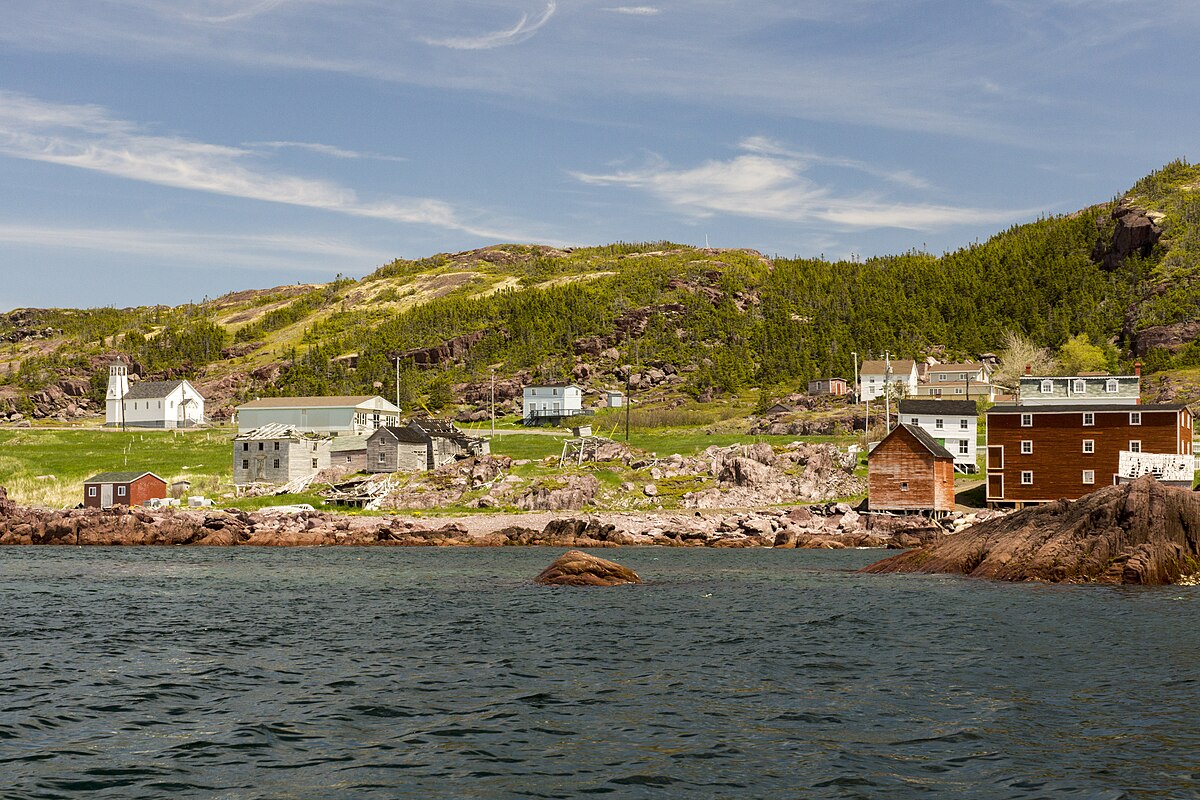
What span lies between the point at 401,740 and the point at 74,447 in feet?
Answer: 359

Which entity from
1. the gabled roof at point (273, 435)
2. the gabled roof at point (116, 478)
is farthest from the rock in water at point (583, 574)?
the gabled roof at point (273, 435)

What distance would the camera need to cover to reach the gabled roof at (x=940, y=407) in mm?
97062

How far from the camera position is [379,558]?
197 feet

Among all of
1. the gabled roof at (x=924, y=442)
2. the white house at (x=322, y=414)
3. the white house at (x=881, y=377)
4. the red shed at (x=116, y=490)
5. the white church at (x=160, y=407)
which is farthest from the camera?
the white church at (x=160, y=407)

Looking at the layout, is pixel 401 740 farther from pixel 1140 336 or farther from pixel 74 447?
pixel 1140 336

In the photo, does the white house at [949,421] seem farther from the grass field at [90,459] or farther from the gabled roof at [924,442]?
the grass field at [90,459]

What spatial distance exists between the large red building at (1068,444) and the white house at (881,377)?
2793 inches

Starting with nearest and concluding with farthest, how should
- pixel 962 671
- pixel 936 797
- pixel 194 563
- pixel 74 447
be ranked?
pixel 936 797 → pixel 962 671 → pixel 194 563 → pixel 74 447

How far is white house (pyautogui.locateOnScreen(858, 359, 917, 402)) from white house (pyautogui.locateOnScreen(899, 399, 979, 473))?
51662 mm

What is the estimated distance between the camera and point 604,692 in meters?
22.6

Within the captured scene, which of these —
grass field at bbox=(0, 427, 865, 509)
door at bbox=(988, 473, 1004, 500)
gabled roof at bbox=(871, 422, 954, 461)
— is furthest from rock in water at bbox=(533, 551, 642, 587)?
door at bbox=(988, 473, 1004, 500)

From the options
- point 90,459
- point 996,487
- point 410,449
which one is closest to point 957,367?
point 996,487

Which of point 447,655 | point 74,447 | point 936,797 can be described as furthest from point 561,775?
point 74,447

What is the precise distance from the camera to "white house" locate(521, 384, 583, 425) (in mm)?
154250
